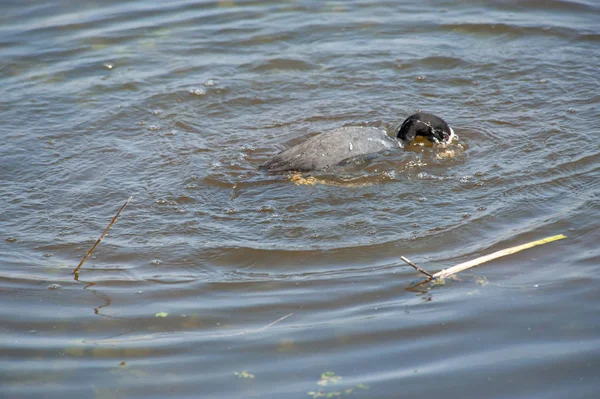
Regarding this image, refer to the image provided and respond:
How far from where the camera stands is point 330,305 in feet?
15.3

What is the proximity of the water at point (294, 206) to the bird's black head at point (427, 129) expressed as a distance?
0.52 feet

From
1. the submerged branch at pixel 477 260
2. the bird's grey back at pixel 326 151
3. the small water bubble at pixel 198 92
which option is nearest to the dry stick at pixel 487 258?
the submerged branch at pixel 477 260

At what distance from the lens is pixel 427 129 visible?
7.25 m

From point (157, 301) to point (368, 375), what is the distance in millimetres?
1676

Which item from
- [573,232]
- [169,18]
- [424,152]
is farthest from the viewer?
[169,18]

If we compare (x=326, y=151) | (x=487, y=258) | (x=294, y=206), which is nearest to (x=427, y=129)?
(x=326, y=151)

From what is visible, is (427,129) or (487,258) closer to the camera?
(487,258)

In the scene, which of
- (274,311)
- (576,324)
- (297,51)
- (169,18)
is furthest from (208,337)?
(169,18)

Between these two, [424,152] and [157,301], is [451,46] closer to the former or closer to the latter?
[424,152]

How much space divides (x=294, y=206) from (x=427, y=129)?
1900 mm

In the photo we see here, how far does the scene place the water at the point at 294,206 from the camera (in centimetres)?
407

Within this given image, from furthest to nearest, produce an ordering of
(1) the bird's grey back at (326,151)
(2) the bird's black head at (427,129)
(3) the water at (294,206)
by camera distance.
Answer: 1. (2) the bird's black head at (427,129)
2. (1) the bird's grey back at (326,151)
3. (3) the water at (294,206)

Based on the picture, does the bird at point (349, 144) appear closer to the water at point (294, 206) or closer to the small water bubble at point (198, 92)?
the water at point (294, 206)

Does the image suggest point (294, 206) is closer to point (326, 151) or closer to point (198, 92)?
point (326, 151)
